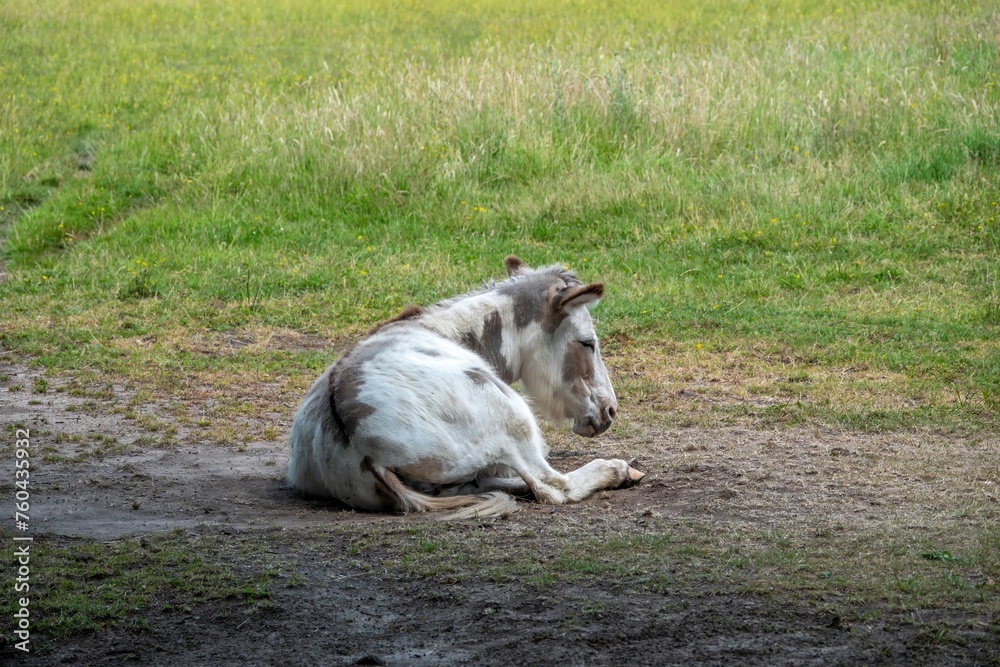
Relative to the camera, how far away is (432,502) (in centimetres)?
556

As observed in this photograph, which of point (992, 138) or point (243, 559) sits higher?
point (992, 138)

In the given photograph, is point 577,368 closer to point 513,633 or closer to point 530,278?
point 530,278

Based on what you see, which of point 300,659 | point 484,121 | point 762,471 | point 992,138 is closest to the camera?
point 300,659

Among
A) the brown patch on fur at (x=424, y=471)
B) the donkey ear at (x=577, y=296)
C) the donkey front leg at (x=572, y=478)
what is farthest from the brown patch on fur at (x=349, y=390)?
the donkey ear at (x=577, y=296)

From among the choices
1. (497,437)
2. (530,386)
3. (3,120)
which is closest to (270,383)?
(530,386)

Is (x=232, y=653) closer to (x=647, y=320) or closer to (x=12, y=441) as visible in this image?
(x=12, y=441)

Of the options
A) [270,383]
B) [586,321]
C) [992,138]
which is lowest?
[270,383]

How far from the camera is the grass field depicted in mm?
8359

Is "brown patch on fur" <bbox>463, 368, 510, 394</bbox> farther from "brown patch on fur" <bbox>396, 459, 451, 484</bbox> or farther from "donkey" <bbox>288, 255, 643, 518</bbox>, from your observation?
"brown patch on fur" <bbox>396, 459, 451, 484</bbox>

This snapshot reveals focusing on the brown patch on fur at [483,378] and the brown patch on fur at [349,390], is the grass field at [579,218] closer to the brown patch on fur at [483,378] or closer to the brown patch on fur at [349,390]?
the brown patch on fur at [349,390]

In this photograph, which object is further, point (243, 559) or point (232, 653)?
point (243, 559)

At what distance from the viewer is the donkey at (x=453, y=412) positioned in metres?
5.54

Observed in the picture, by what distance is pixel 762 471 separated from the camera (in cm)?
620

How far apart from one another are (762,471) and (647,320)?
339cm
